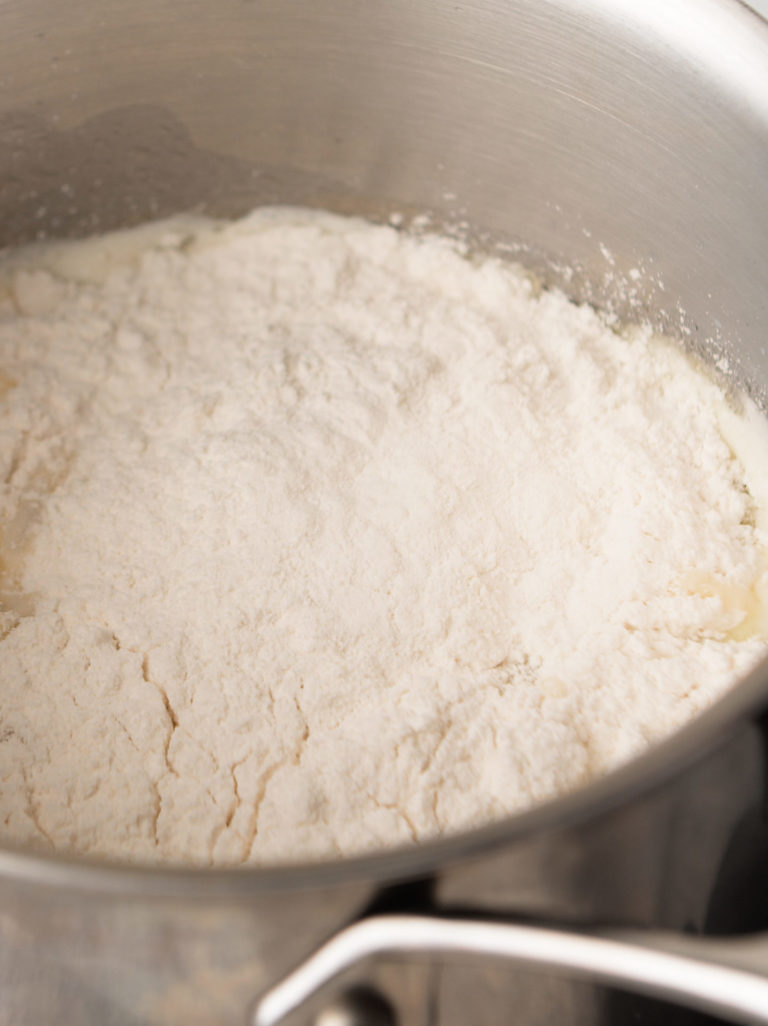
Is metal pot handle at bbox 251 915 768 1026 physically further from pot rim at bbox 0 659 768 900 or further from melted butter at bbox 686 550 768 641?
melted butter at bbox 686 550 768 641

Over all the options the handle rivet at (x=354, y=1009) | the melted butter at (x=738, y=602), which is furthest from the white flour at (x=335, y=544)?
the handle rivet at (x=354, y=1009)

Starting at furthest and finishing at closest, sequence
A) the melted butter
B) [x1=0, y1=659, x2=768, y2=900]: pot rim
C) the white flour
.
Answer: the melted butter < the white flour < [x1=0, y1=659, x2=768, y2=900]: pot rim

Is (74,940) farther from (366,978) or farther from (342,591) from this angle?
(342,591)

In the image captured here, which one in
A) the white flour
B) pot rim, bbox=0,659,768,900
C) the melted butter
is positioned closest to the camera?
pot rim, bbox=0,659,768,900

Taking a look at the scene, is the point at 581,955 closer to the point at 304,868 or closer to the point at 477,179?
the point at 304,868

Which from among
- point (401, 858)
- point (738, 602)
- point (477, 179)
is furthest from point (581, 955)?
point (477, 179)

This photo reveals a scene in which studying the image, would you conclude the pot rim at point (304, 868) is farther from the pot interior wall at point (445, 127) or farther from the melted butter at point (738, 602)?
the pot interior wall at point (445, 127)

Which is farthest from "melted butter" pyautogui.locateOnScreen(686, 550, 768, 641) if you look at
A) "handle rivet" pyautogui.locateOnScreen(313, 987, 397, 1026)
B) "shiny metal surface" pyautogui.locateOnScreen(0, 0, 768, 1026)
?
"handle rivet" pyautogui.locateOnScreen(313, 987, 397, 1026)

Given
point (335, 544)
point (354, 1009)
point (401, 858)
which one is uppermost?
point (401, 858)
